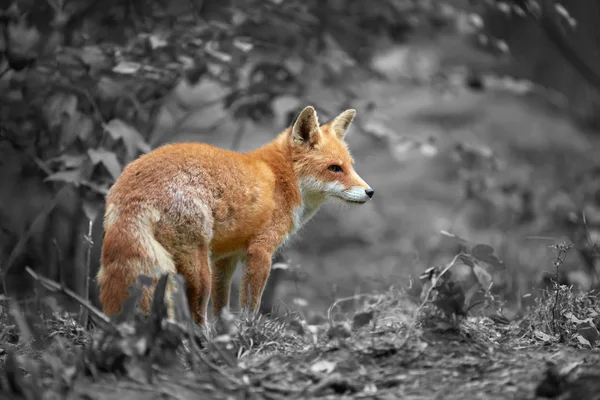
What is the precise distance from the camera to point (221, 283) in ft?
18.2

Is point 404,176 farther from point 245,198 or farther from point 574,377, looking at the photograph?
point 574,377

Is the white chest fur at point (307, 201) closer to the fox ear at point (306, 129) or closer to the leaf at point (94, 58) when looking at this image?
the fox ear at point (306, 129)

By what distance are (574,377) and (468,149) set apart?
4402 mm

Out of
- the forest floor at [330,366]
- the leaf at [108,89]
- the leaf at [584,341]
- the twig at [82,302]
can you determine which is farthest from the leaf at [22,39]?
the leaf at [584,341]

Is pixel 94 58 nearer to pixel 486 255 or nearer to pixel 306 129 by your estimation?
pixel 306 129

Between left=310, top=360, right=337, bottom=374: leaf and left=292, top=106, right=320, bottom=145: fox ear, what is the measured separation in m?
2.77

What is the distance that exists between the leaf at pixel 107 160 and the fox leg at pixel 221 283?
1.15 m

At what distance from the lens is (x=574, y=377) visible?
10.4 ft

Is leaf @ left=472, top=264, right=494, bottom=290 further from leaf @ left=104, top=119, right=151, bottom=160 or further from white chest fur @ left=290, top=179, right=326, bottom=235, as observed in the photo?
leaf @ left=104, top=119, right=151, bottom=160

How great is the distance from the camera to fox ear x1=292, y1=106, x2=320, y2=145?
5801 millimetres

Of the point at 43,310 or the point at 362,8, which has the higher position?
the point at 362,8

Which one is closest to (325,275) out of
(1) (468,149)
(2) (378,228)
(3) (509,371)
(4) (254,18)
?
(2) (378,228)

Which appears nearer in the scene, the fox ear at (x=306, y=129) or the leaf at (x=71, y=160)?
the leaf at (x=71, y=160)

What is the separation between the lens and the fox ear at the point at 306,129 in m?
5.80
